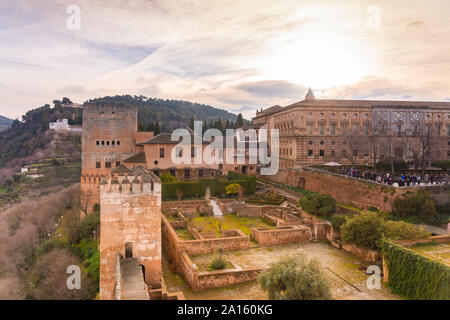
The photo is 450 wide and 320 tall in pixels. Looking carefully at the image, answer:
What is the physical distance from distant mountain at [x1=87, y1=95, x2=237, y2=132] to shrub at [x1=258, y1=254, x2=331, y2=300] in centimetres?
7246

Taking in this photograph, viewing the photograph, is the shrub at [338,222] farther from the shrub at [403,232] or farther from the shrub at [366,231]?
the shrub at [403,232]

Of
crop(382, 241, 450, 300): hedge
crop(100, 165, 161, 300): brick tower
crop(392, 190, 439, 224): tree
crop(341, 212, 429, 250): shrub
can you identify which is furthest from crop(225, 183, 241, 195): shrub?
crop(100, 165, 161, 300): brick tower

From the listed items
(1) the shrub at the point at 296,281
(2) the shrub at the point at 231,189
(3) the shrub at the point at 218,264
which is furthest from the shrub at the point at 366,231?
(2) the shrub at the point at 231,189

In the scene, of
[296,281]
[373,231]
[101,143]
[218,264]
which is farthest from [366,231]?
[101,143]

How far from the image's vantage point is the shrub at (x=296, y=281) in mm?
8203

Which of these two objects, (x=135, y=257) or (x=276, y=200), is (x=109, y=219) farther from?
(x=276, y=200)

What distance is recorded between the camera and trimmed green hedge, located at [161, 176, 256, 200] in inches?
A: 987

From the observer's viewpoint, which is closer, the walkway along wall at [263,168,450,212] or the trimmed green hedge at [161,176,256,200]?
the walkway along wall at [263,168,450,212]

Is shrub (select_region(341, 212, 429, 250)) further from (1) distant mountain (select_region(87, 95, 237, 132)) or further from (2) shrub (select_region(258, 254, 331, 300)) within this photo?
(1) distant mountain (select_region(87, 95, 237, 132))

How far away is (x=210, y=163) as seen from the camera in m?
30.6

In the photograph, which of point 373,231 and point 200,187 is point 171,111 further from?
point 373,231

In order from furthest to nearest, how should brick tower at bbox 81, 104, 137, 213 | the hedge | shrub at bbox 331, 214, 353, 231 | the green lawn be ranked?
brick tower at bbox 81, 104, 137, 213
the green lawn
shrub at bbox 331, 214, 353, 231
the hedge

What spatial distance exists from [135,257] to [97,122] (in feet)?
72.7
